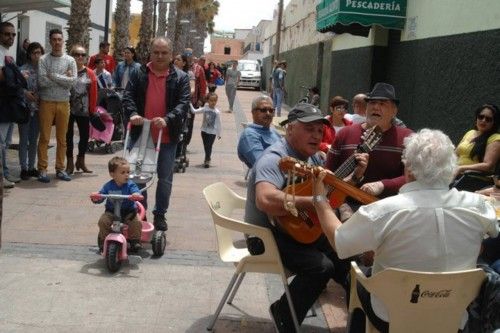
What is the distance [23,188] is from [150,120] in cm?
304

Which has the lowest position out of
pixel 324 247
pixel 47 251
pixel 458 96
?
pixel 47 251

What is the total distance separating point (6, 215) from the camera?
7.23 meters

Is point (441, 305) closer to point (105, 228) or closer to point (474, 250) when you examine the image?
point (474, 250)

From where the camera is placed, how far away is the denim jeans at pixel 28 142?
888 cm

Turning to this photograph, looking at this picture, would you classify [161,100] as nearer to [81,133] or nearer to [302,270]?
[302,270]

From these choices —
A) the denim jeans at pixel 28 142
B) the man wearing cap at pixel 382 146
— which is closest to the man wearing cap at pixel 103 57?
the denim jeans at pixel 28 142

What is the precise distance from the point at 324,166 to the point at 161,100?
200cm

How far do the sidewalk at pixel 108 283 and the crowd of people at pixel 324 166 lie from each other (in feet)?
1.44

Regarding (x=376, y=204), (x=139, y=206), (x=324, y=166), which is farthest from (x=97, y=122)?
(x=376, y=204)

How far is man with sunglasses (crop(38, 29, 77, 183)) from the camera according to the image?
343 inches

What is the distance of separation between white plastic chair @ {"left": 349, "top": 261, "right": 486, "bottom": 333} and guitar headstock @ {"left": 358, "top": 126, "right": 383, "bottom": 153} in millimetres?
1639

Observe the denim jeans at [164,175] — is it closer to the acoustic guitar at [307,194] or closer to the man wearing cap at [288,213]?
the man wearing cap at [288,213]

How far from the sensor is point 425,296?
3.14m

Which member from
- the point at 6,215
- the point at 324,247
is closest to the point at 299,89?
the point at 6,215
